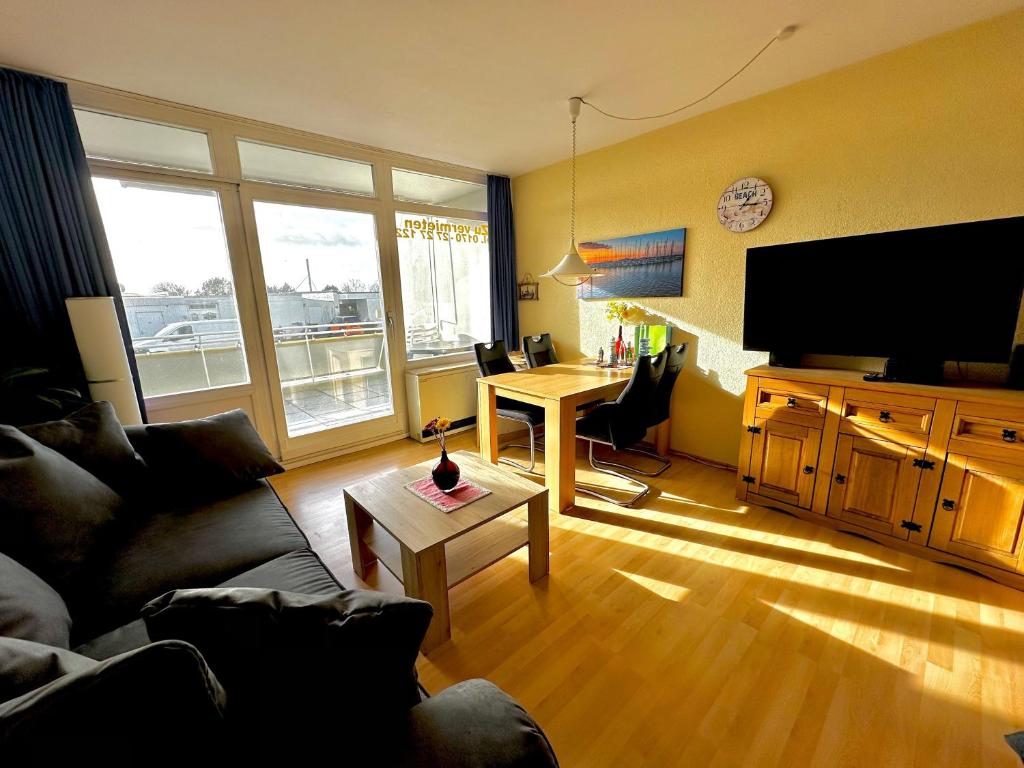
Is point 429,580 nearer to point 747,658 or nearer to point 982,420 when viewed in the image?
point 747,658

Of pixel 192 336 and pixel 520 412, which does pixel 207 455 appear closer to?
pixel 192 336

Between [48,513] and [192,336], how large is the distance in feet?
6.10

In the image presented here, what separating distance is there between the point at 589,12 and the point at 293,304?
269cm

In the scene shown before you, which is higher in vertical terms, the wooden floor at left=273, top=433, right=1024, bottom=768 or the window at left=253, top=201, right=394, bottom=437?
the window at left=253, top=201, right=394, bottom=437

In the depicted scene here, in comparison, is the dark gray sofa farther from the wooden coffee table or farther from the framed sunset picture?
the framed sunset picture

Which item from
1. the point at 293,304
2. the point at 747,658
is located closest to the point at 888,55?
the point at 747,658

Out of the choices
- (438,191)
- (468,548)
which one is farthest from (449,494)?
(438,191)

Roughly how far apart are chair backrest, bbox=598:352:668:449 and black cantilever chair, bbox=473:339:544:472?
2.20 ft

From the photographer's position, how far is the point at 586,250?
3.68 meters

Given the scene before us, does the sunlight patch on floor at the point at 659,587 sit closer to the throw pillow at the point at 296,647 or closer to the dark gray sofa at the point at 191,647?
the dark gray sofa at the point at 191,647

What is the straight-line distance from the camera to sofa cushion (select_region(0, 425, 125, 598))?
47.9 inches

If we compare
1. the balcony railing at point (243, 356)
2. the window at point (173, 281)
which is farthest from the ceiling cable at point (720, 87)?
the window at point (173, 281)

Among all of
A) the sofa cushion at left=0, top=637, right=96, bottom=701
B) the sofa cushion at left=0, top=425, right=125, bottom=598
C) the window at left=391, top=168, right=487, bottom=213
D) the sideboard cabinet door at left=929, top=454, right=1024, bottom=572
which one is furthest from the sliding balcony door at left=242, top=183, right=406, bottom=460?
the sideboard cabinet door at left=929, top=454, right=1024, bottom=572

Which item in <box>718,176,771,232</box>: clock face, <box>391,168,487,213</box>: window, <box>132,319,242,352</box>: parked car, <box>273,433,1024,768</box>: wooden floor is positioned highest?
<box>391,168,487,213</box>: window
